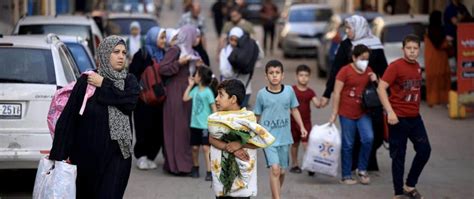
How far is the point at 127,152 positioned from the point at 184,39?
16.0 ft

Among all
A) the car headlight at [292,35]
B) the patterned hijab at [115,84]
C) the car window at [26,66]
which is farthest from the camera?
the car headlight at [292,35]

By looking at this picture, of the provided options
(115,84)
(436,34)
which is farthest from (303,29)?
(115,84)

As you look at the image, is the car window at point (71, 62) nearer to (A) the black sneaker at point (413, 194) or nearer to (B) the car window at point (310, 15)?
(A) the black sneaker at point (413, 194)

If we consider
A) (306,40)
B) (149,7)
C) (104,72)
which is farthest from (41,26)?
(149,7)

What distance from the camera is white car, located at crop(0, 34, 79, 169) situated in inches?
395

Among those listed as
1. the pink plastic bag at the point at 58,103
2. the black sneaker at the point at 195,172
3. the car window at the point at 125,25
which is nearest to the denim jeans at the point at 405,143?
the black sneaker at the point at 195,172

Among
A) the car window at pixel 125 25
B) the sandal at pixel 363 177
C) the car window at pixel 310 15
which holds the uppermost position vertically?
the car window at pixel 125 25

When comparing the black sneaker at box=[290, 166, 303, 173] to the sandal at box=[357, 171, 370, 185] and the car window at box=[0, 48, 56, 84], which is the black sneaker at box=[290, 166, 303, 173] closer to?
the sandal at box=[357, 171, 370, 185]

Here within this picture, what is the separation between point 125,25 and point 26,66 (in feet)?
47.6

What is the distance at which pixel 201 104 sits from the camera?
11.8 metres

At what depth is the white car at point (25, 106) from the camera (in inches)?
395

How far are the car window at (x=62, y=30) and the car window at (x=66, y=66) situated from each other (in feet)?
20.7

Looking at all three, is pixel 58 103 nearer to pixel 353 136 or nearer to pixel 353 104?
pixel 353 104

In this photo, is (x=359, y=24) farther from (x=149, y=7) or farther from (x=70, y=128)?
(x=149, y=7)
